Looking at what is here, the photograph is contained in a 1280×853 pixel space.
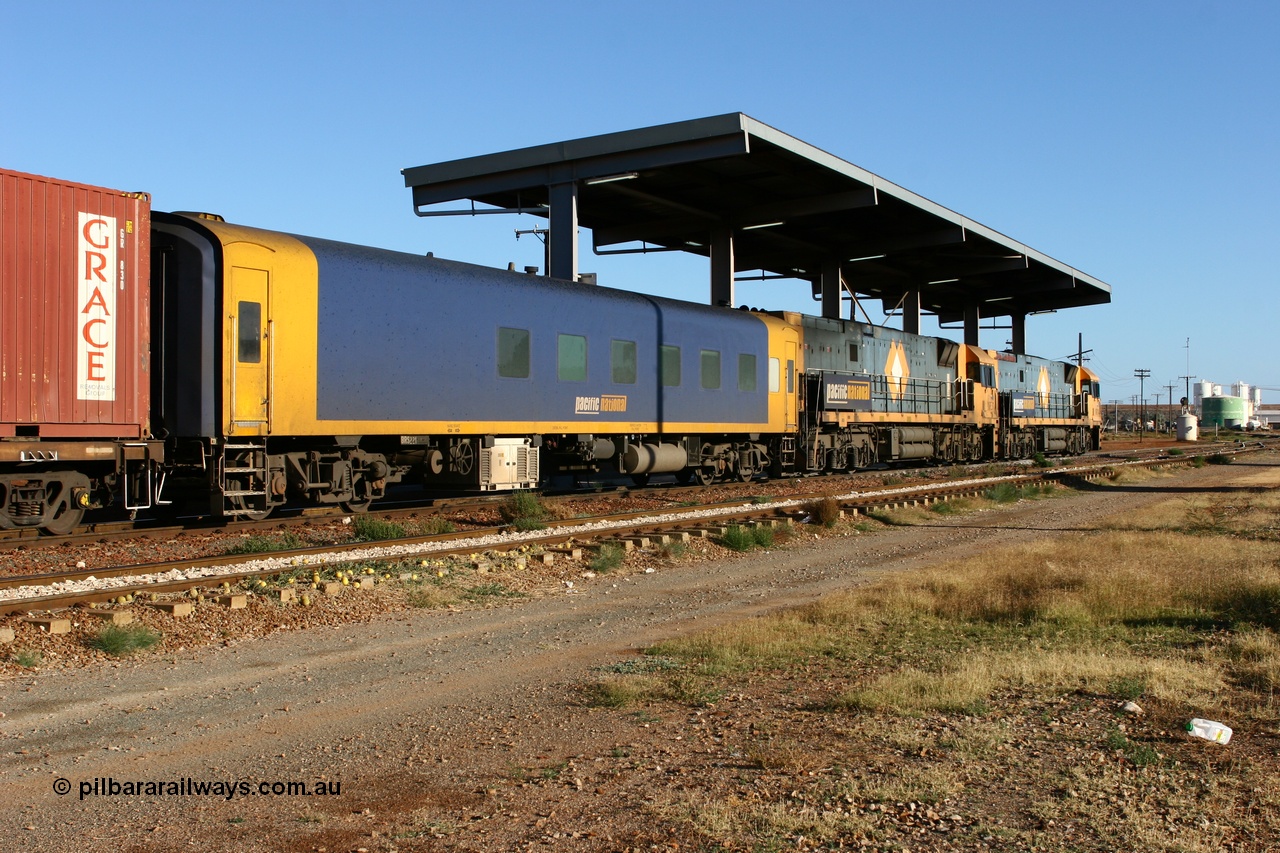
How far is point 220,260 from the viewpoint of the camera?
43.0ft

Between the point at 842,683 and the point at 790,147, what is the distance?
→ 70.4ft

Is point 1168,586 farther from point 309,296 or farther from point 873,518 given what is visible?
point 309,296

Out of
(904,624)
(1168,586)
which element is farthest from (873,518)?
(904,624)

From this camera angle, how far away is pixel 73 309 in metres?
12.0

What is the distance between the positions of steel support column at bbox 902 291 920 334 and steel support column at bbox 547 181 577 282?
69.2ft

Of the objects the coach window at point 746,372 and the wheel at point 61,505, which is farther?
the coach window at point 746,372

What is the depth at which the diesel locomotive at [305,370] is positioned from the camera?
11945 millimetres

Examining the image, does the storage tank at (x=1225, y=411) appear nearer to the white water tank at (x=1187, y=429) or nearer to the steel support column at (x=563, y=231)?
the white water tank at (x=1187, y=429)

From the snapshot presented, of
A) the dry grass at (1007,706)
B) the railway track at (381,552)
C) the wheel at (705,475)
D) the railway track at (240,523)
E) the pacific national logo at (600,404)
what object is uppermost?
the pacific national logo at (600,404)

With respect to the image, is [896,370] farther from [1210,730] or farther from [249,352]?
[1210,730]

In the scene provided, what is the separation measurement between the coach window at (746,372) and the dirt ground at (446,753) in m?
14.5

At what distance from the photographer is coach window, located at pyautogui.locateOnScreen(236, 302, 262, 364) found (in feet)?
43.6

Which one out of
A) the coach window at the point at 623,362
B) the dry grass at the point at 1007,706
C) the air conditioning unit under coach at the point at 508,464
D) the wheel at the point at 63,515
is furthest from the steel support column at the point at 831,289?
the wheel at the point at 63,515

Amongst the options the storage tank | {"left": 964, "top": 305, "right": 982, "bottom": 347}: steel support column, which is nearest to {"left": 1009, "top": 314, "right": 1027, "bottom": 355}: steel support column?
{"left": 964, "top": 305, "right": 982, "bottom": 347}: steel support column
